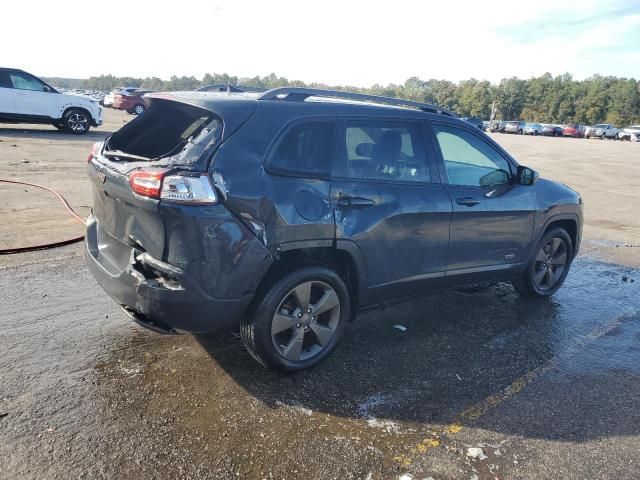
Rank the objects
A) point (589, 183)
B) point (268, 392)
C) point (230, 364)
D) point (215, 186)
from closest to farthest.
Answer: point (215, 186), point (268, 392), point (230, 364), point (589, 183)

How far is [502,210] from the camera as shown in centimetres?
471

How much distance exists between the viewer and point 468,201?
173 inches

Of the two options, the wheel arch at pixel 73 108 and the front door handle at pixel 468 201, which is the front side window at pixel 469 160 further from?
the wheel arch at pixel 73 108

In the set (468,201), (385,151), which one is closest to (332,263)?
(385,151)

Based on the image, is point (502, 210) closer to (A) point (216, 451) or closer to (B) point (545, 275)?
(B) point (545, 275)

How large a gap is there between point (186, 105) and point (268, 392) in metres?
1.93

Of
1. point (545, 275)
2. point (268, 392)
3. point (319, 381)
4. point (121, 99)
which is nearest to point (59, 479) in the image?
point (268, 392)

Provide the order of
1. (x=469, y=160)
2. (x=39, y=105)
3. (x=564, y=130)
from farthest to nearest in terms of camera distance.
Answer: (x=564, y=130) < (x=39, y=105) < (x=469, y=160)

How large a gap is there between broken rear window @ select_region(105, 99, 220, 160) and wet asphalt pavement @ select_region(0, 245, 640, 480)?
4.57 feet

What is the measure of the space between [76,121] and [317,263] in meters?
16.8

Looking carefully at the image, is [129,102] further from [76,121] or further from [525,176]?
[525,176]

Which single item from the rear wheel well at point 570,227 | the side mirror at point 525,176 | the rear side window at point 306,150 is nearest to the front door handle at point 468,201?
the side mirror at point 525,176

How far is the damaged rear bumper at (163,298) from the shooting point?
3.14 m

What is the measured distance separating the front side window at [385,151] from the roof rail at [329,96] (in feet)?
1.05
